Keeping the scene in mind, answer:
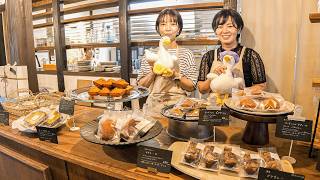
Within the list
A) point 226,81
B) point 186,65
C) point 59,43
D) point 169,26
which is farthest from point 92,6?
point 226,81

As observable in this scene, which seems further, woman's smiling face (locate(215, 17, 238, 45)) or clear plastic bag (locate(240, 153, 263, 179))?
woman's smiling face (locate(215, 17, 238, 45))

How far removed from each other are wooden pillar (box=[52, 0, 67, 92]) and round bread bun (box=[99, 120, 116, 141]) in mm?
3509

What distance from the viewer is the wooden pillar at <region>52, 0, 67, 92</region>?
13.0 feet

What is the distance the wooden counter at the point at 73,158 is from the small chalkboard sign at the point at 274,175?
9.2 inches

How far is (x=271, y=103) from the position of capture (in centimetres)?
96

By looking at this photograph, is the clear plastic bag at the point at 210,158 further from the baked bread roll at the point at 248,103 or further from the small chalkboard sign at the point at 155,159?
the baked bread roll at the point at 248,103

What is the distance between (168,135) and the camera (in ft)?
3.73

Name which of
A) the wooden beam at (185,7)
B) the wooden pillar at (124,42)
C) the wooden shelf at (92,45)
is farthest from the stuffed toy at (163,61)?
the wooden shelf at (92,45)

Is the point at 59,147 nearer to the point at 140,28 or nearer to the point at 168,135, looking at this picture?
the point at 168,135

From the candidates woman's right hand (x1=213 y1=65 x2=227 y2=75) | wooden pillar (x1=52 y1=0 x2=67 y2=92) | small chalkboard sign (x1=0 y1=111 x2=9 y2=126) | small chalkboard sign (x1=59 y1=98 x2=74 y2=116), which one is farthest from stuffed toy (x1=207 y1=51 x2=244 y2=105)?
wooden pillar (x1=52 y1=0 x2=67 y2=92)

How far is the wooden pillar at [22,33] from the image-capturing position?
6.77ft

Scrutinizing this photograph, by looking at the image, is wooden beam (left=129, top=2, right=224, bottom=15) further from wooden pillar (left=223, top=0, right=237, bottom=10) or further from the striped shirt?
the striped shirt

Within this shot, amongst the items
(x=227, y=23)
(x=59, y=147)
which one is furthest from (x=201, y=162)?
(x=227, y=23)

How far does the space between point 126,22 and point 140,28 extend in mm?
196
